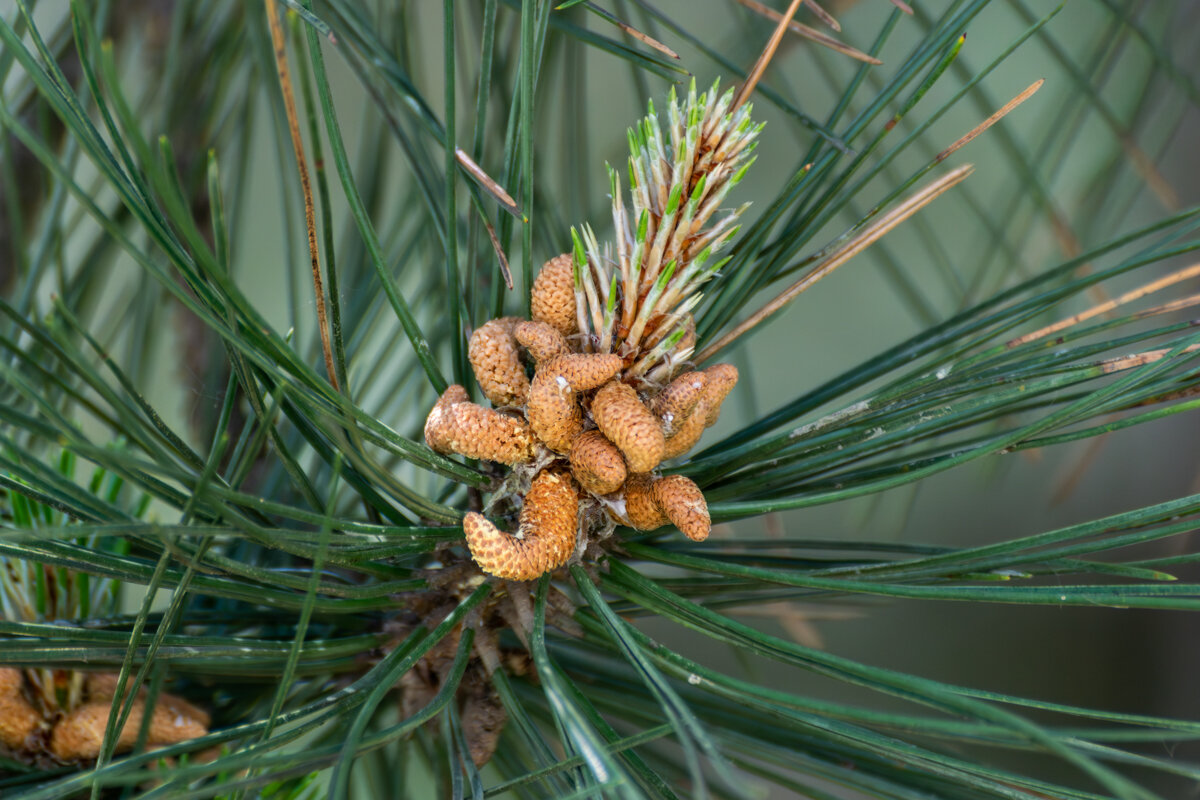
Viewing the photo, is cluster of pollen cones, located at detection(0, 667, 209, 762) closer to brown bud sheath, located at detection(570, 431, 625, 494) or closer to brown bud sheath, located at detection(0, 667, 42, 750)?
brown bud sheath, located at detection(0, 667, 42, 750)

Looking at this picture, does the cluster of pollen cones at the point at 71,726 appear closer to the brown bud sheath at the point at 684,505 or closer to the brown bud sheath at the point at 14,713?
the brown bud sheath at the point at 14,713

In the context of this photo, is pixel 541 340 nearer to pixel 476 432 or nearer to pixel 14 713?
pixel 476 432

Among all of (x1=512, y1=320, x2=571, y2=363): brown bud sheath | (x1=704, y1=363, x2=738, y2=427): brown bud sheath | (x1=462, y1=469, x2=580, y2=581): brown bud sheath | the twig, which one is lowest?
(x1=462, y1=469, x2=580, y2=581): brown bud sheath

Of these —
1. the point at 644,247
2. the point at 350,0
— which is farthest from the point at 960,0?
the point at 350,0

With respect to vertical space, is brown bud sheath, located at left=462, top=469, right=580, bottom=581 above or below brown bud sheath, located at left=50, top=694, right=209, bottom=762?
below

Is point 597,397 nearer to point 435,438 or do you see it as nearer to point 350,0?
point 435,438

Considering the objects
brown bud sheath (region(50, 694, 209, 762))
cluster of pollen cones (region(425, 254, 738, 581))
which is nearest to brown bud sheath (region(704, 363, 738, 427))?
cluster of pollen cones (region(425, 254, 738, 581))
